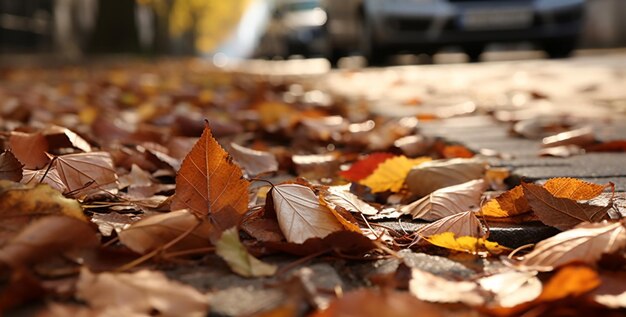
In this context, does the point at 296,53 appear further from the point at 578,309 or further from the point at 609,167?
the point at 578,309

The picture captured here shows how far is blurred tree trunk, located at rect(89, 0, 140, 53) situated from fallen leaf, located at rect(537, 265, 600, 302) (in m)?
15.2

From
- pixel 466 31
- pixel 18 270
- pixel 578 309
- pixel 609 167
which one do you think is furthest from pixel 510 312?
pixel 466 31

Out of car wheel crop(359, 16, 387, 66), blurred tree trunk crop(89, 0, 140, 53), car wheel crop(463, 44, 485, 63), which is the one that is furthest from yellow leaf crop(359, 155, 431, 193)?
blurred tree trunk crop(89, 0, 140, 53)

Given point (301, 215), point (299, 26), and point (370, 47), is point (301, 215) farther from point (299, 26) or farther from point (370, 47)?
point (299, 26)

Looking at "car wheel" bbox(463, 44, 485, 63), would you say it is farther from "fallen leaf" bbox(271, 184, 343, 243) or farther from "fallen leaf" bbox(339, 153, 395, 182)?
"fallen leaf" bbox(271, 184, 343, 243)

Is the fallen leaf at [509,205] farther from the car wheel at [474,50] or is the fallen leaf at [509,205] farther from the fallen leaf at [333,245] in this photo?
the car wheel at [474,50]

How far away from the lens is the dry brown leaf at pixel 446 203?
1.64 meters

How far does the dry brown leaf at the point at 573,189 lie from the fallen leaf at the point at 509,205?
0.17ft

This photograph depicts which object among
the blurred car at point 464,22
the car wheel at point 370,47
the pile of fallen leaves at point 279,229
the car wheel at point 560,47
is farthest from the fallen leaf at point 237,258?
the car wheel at point 560,47

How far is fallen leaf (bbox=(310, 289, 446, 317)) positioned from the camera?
0.90m

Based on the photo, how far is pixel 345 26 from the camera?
11508mm

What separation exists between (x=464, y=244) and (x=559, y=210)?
0.22 meters

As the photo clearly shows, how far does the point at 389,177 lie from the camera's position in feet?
6.31

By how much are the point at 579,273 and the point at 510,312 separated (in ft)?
0.33
